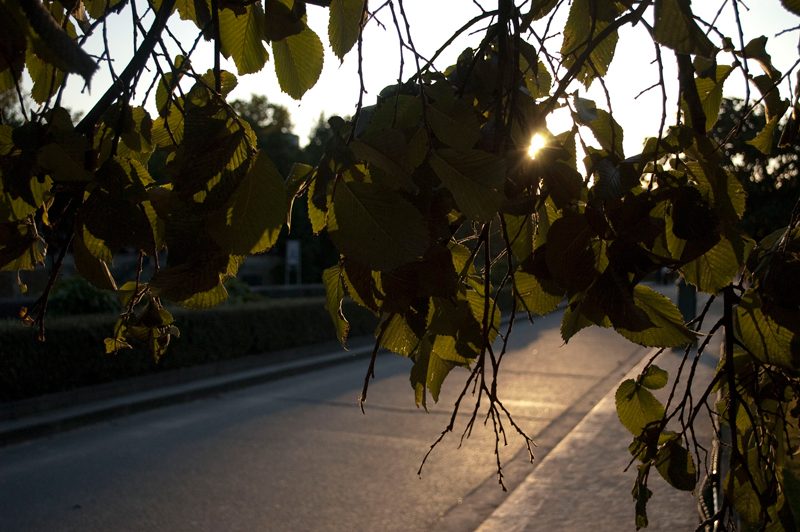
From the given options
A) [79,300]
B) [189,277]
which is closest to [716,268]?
[189,277]

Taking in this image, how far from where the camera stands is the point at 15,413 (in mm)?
6996

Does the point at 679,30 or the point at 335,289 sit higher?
the point at 679,30

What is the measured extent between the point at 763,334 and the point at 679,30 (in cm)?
51

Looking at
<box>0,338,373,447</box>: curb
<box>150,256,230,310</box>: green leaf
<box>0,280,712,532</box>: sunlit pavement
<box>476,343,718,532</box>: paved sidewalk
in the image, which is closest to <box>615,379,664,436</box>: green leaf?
Result: <box>150,256,230,310</box>: green leaf

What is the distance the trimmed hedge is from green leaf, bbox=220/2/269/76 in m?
7.07

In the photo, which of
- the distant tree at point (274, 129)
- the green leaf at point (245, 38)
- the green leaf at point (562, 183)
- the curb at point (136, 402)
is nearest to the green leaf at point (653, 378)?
the green leaf at point (562, 183)

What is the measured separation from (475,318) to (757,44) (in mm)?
663

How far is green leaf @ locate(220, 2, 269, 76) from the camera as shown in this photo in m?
1.24

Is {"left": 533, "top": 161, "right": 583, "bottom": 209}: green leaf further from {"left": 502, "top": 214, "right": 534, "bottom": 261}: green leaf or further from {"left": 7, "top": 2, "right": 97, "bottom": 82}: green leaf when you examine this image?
{"left": 7, "top": 2, "right": 97, "bottom": 82}: green leaf

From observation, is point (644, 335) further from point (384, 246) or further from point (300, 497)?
point (300, 497)

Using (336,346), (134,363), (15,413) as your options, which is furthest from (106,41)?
(336,346)

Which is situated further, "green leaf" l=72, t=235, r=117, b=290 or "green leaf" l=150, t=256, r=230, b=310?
"green leaf" l=72, t=235, r=117, b=290

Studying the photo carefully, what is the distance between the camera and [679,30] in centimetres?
96

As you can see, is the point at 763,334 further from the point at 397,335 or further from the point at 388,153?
the point at 388,153
